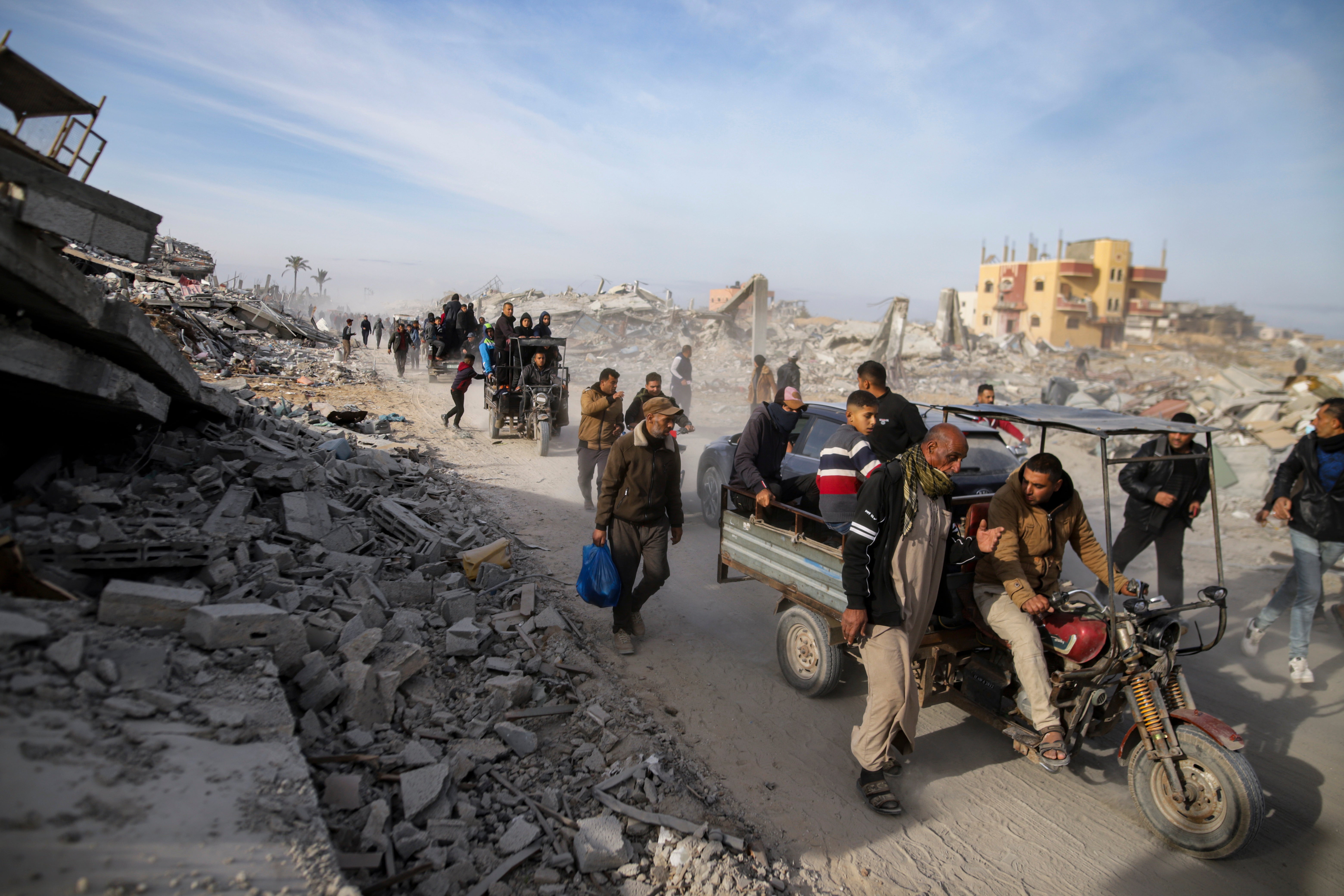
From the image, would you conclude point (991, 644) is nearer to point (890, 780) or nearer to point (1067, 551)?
point (890, 780)

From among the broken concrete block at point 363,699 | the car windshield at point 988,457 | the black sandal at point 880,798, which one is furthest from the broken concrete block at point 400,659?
the car windshield at point 988,457

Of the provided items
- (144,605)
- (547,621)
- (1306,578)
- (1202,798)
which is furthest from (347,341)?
(1202,798)

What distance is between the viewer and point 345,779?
9.51 feet

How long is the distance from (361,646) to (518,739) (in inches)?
40.9

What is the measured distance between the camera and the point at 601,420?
795 cm

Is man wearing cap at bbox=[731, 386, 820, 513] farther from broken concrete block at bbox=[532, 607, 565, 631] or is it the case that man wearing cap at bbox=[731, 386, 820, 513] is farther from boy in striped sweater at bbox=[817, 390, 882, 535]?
broken concrete block at bbox=[532, 607, 565, 631]

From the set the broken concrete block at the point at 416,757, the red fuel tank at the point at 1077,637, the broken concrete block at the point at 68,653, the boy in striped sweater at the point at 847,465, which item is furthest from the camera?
the boy in striped sweater at the point at 847,465

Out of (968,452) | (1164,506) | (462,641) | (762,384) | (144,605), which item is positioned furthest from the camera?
(762,384)

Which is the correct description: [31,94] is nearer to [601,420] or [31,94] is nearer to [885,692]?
[601,420]

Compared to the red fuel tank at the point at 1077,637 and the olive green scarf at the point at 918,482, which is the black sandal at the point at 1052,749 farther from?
the olive green scarf at the point at 918,482

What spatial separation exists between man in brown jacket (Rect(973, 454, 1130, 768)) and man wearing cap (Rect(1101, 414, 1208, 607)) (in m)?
1.79

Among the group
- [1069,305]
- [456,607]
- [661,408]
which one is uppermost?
[1069,305]

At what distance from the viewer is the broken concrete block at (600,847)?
9.55 feet

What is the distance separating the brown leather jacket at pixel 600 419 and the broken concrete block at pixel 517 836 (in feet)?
16.9
